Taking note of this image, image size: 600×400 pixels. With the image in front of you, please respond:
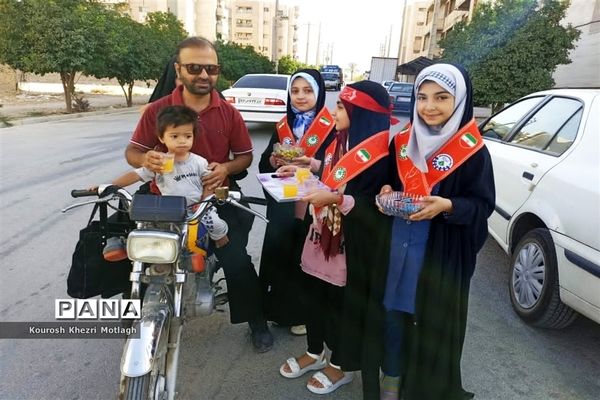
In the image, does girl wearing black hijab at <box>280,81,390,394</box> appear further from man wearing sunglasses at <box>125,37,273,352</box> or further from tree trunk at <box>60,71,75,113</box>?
tree trunk at <box>60,71,75,113</box>

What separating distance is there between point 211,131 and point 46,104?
1874cm

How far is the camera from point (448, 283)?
6.39 feet

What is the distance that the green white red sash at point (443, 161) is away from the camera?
177 cm

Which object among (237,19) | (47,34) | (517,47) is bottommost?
(47,34)

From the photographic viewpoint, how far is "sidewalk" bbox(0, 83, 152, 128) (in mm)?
12648

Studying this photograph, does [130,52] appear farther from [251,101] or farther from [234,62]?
[234,62]

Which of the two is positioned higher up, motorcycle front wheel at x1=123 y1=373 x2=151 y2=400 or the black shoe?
motorcycle front wheel at x1=123 y1=373 x2=151 y2=400

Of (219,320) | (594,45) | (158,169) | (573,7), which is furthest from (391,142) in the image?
(573,7)

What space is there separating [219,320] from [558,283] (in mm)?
2234

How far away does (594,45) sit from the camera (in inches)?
533

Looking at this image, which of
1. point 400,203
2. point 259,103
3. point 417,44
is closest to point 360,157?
point 400,203

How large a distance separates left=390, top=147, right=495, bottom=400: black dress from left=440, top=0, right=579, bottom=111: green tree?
12.4 metres

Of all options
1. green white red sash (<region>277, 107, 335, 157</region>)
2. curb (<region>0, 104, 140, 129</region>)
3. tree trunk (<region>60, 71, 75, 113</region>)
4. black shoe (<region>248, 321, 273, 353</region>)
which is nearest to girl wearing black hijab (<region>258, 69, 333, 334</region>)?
green white red sash (<region>277, 107, 335, 157</region>)
